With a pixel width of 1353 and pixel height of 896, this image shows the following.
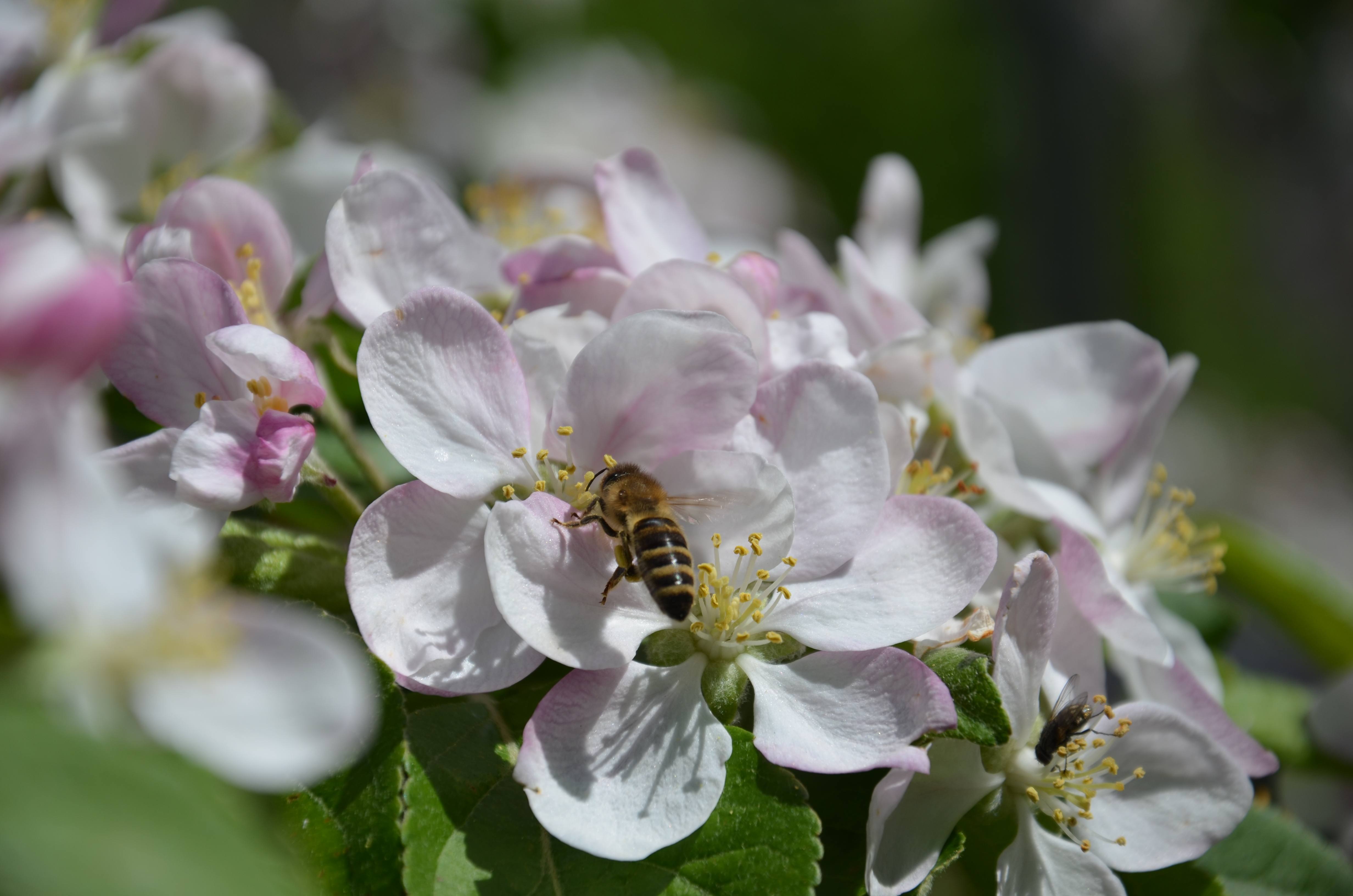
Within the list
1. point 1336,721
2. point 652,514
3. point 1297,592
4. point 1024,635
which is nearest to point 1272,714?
point 1336,721

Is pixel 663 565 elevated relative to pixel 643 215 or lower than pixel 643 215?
lower

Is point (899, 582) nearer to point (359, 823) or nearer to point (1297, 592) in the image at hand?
point (359, 823)

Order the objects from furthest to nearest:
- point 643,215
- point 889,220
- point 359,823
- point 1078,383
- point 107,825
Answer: point 889,220 < point 1078,383 < point 643,215 < point 359,823 < point 107,825

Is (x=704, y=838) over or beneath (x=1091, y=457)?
beneath

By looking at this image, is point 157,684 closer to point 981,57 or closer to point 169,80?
point 169,80

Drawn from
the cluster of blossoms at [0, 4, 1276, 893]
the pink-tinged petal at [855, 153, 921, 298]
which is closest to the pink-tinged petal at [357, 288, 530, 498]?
the cluster of blossoms at [0, 4, 1276, 893]

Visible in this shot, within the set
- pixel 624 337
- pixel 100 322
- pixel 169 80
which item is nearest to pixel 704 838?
pixel 624 337

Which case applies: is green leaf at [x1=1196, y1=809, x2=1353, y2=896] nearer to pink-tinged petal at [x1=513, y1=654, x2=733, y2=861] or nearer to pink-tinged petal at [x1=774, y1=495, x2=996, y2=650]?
pink-tinged petal at [x1=774, y1=495, x2=996, y2=650]
